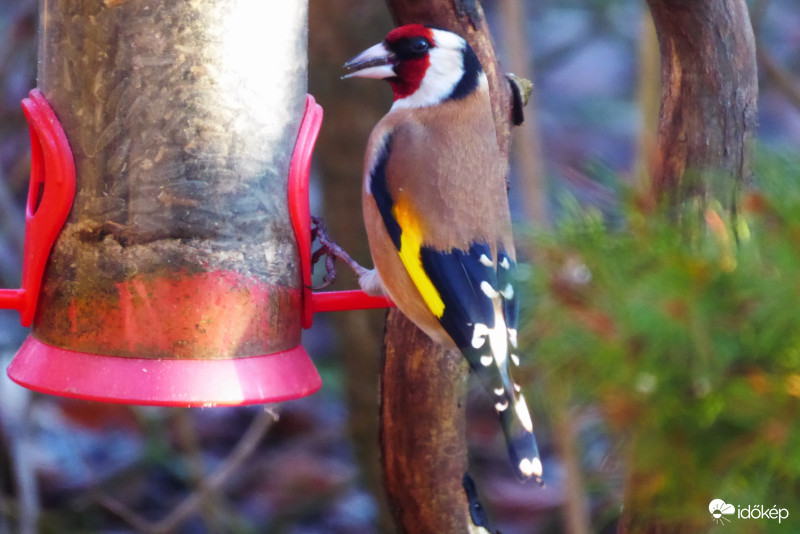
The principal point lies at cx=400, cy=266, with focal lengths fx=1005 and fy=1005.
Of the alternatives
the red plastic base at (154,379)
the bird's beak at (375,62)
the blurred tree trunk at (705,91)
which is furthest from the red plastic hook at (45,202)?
the blurred tree trunk at (705,91)

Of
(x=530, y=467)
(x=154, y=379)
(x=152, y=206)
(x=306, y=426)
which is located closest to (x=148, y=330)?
(x=154, y=379)

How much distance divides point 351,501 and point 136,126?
3352mm

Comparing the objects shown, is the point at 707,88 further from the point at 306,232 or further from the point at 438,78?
the point at 306,232

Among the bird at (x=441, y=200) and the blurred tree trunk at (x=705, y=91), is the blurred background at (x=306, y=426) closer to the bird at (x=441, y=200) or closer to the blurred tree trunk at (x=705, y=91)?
the bird at (x=441, y=200)

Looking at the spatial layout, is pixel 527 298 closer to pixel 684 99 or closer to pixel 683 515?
pixel 683 515

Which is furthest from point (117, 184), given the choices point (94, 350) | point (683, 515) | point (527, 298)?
point (683, 515)

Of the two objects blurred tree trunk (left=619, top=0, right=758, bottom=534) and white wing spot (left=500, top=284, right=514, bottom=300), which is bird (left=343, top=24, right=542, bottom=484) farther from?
blurred tree trunk (left=619, top=0, right=758, bottom=534)

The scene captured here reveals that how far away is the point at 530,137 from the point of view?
353cm

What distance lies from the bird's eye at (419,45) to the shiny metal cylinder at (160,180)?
0.35 meters

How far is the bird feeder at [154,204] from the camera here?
225 centimetres

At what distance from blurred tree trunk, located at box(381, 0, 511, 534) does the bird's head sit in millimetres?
37

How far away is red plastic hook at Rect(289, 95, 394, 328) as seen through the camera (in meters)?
2.44

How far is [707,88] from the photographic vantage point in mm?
2121

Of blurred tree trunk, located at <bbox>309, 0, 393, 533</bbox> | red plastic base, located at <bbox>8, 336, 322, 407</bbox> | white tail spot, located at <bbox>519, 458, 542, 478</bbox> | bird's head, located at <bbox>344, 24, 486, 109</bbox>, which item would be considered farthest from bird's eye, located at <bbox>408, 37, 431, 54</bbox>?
blurred tree trunk, located at <bbox>309, 0, 393, 533</bbox>
